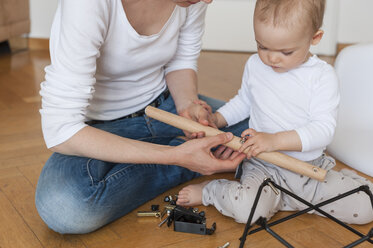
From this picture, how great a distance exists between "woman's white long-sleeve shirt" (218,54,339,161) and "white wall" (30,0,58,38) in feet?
7.70

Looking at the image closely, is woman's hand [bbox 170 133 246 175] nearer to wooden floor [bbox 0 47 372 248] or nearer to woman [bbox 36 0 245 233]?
woman [bbox 36 0 245 233]

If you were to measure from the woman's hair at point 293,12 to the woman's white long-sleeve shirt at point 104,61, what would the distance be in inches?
12.2

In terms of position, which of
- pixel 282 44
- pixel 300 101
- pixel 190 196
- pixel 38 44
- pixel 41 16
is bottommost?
pixel 38 44

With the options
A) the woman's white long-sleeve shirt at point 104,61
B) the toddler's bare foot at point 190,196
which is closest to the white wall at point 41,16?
the woman's white long-sleeve shirt at point 104,61

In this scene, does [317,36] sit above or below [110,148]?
above

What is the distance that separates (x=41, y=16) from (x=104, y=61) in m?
2.34

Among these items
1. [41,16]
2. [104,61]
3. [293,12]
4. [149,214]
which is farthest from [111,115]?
[41,16]

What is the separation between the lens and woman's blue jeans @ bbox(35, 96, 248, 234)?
108 cm

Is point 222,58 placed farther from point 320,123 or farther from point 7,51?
point 320,123

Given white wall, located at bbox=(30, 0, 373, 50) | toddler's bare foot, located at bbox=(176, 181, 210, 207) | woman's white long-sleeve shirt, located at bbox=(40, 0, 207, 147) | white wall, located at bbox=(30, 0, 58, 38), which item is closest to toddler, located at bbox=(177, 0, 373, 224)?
toddler's bare foot, located at bbox=(176, 181, 210, 207)

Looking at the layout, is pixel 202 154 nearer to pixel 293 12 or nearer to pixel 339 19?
pixel 293 12

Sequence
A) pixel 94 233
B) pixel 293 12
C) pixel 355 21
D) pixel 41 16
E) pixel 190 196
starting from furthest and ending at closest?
pixel 41 16 → pixel 355 21 → pixel 190 196 → pixel 94 233 → pixel 293 12

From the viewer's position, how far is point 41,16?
3.29 metres

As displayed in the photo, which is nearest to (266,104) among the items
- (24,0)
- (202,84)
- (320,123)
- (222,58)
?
(320,123)
